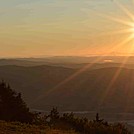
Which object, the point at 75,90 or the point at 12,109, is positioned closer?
the point at 12,109

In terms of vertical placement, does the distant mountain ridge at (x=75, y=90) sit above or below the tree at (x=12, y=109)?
above

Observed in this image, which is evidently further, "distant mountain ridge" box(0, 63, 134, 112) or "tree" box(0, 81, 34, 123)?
"distant mountain ridge" box(0, 63, 134, 112)

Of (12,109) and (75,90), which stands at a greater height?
(75,90)

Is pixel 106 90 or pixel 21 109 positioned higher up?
pixel 106 90

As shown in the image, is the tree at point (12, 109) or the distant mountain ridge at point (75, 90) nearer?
the tree at point (12, 109)

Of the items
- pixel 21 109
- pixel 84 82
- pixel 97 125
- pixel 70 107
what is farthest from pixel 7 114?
pixel 84 82

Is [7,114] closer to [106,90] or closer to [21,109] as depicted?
[21,109]

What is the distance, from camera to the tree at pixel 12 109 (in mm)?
20844

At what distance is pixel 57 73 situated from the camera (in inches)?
7707

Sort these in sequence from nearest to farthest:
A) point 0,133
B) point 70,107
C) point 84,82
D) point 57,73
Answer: point 0,133
point 70,107
point 84,82
point 57,73

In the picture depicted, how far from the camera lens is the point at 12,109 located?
69.3 feet

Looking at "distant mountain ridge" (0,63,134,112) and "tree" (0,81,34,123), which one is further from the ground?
"distant mountain ridge" (0,63,134,112)

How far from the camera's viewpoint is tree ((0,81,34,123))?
20.8 metres

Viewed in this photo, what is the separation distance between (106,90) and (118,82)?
33.3ft
